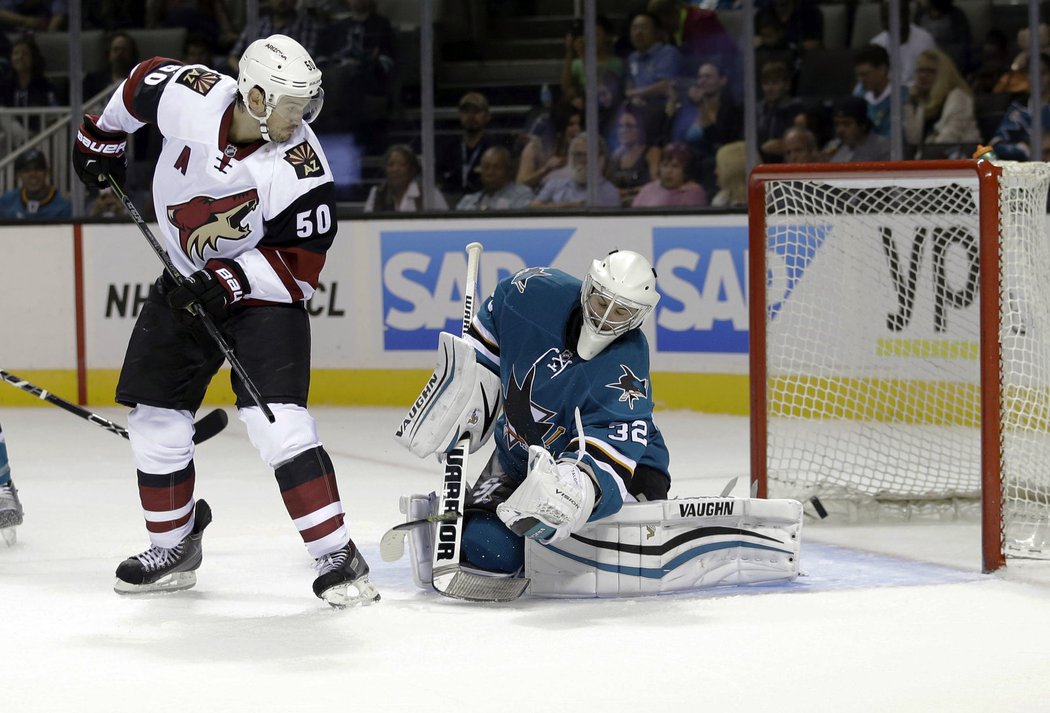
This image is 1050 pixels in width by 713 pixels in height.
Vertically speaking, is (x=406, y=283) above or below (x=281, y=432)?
above

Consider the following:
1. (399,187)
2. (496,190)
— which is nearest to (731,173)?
(496,190)

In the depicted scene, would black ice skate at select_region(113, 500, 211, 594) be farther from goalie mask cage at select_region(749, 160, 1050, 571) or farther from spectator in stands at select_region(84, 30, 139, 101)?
spectator in stands at select_region(84, 30, 139, 101)

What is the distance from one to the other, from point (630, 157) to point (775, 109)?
0.60 meters

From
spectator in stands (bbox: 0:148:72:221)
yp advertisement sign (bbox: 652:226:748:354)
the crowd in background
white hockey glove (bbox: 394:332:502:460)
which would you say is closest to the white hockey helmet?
white hockey glove (bbox: 394:332:502:460)

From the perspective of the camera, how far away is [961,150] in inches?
262

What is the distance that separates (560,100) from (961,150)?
5.29ft

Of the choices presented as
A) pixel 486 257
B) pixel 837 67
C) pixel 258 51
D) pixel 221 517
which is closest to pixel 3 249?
pixel 486 257

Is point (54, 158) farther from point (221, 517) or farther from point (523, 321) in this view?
point (523, 321)

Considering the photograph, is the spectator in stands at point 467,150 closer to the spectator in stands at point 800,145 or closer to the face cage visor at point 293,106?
the spectator in stands at point 800,145

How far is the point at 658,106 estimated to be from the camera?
691cm

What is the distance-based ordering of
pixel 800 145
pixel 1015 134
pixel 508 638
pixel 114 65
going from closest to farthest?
pixel 508 638 < pixel 1015 134 < pixel 800 145 < pixel 114 65

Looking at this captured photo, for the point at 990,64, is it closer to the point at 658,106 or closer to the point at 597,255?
the point at 658,106

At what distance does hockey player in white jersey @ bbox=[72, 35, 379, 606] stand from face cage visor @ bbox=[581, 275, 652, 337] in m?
0.55

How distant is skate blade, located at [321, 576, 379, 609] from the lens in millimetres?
3400
